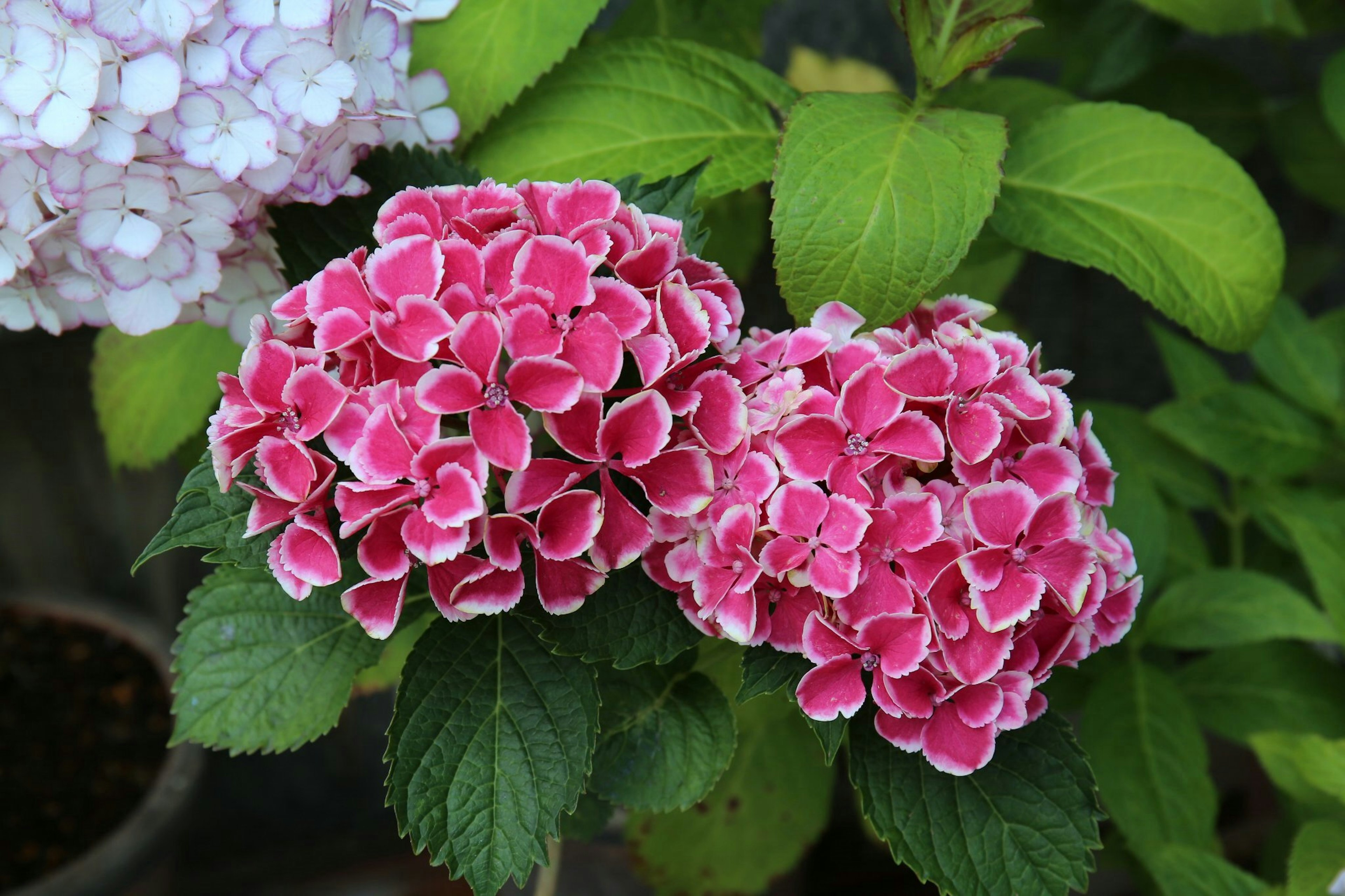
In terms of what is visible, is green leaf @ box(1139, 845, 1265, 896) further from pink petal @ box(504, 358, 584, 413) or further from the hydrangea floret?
pink petal @ box(504, 358, 584, 413)

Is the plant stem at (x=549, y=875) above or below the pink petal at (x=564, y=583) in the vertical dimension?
below

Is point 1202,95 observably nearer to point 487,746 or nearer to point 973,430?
point 973,430

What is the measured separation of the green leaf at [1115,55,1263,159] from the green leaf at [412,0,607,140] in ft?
2.46

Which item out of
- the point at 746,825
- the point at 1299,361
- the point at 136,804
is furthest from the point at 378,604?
the point at 136,804

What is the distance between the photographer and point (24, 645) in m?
1.44

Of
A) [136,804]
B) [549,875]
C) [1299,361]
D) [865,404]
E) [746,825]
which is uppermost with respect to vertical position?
[865,404]

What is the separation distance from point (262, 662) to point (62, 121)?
1.02 ft

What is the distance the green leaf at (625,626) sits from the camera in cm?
53

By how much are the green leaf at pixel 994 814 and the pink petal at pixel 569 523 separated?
7.9 inches

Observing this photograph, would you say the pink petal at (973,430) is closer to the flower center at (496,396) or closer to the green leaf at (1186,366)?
the flower center at (496,396)

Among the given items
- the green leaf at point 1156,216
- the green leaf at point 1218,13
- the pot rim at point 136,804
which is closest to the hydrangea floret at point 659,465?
the green leaf at point 1156,216

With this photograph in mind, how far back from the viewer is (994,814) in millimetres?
555

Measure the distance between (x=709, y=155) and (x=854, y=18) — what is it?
75 cm

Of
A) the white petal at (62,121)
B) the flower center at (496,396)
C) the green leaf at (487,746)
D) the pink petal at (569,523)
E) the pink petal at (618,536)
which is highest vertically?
the white petal at (62,121)
